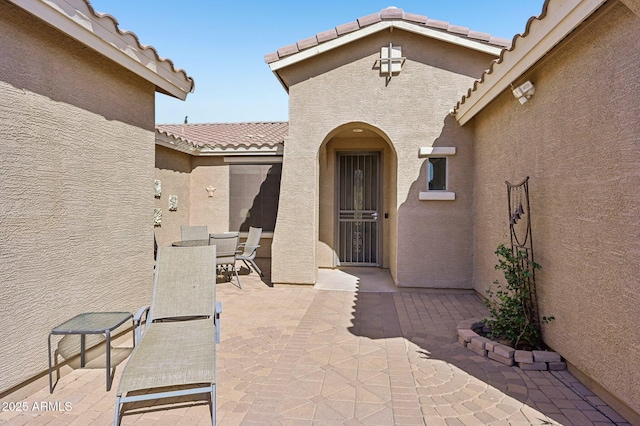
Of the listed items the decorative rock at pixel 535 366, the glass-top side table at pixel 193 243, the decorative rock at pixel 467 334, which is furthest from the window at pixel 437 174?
the glass-top side table at pixel 193 243

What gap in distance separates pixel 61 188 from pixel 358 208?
8.40m

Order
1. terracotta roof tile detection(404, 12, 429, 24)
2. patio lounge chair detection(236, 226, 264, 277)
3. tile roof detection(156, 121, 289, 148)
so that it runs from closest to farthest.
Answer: terracotta roof tile detection(404, 12, 429, 24) < patio lounge chair detection(236, 226, 264, 277) < tile roof detection(156, 121, 289, 148)

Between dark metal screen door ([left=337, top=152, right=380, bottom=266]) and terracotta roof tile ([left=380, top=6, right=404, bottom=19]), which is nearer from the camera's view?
terracotta roof tile ([left=380, top=6, right=404, bottom=19])

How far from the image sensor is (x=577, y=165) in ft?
13.5

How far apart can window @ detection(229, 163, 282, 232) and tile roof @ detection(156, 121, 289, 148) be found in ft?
3.06

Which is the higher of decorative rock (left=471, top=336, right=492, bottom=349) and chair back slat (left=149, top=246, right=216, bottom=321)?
chair back slat (left=149, top=246, right=216, bottom=321)

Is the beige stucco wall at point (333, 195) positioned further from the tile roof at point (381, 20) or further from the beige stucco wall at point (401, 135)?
the tile roof at point (381, 20)

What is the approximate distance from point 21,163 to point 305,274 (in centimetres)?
616

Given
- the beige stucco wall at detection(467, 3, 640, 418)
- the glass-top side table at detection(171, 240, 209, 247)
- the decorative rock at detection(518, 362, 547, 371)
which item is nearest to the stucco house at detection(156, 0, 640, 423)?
the beige stucco wall at detection(467, 3, 640, 418)

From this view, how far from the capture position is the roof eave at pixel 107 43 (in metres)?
3.74

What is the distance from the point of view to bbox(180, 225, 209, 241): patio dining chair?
9477mm

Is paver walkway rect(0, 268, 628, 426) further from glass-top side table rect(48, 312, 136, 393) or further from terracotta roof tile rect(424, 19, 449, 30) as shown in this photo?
terracotta roof tile rect(424, 19, 449, 30)

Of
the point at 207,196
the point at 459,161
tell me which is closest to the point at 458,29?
the point at 459,161

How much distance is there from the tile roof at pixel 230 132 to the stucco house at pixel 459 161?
0.15 meters
